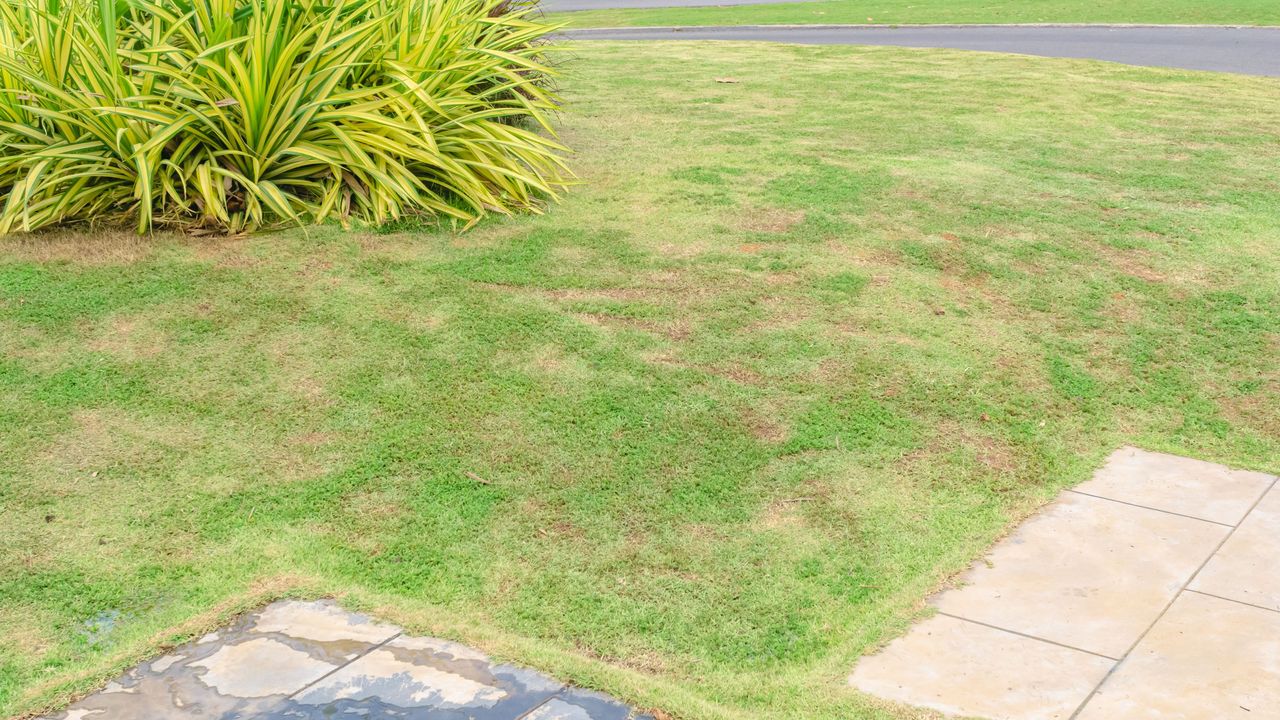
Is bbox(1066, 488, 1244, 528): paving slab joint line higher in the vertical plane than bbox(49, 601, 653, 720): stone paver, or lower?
lower

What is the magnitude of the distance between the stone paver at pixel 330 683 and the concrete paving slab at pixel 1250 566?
196cm

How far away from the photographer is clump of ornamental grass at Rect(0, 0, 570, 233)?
666 cm

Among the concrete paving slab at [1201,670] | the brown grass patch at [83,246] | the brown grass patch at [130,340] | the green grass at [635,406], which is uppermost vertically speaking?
the brown grass patch at [83,246]

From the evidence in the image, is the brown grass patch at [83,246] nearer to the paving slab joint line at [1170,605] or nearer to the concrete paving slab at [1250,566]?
the paving slab joint line at [1170,605]

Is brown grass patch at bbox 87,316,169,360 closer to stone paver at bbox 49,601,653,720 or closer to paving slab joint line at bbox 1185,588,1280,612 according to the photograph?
stone paver at bbox 49,601,653,720

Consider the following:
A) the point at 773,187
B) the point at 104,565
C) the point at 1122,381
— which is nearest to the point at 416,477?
the point at 104,565

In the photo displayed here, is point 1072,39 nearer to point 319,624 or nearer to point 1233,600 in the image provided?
point 1233,600

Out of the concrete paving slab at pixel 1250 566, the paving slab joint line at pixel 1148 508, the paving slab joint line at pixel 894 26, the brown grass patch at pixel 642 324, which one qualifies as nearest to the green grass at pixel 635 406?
the brown grass patch at pixel 642 324

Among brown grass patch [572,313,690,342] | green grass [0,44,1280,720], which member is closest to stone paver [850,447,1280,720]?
green grass [0,44,1280,720]

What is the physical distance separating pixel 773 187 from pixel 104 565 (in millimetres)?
5395

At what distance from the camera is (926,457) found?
467cm

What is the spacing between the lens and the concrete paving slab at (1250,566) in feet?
12.2

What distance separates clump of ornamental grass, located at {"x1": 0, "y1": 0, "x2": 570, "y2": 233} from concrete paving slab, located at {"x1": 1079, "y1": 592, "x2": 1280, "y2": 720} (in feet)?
16.2

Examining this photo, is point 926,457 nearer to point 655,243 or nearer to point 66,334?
point 655,243
